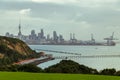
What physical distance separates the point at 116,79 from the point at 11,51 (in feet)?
253

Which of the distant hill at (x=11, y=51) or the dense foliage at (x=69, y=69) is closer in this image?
the dense foliage at (x=69, y=69)

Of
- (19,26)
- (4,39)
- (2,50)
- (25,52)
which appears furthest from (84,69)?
(19,26)

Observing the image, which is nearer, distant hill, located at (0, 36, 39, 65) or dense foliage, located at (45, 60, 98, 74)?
dense foliage, located at (45, 60, 98, 74)


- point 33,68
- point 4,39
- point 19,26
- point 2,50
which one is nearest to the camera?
point 33,68

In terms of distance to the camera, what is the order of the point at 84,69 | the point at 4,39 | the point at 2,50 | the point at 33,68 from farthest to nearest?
the point at 4,39, the point at 2,50, the point at 84,69, the point at 33,68

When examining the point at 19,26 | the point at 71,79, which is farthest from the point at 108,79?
the point at 19,26

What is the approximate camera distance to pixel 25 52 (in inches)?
4146

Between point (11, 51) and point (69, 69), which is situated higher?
point (69, 69)

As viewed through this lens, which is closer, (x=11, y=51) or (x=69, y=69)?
(x=69, y=69)

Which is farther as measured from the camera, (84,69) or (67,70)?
(84,69)

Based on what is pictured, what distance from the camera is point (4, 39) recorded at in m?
97.2

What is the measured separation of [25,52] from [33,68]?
8563 centimetres

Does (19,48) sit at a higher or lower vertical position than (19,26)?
lower

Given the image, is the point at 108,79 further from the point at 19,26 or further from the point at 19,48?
the point at 19,26
